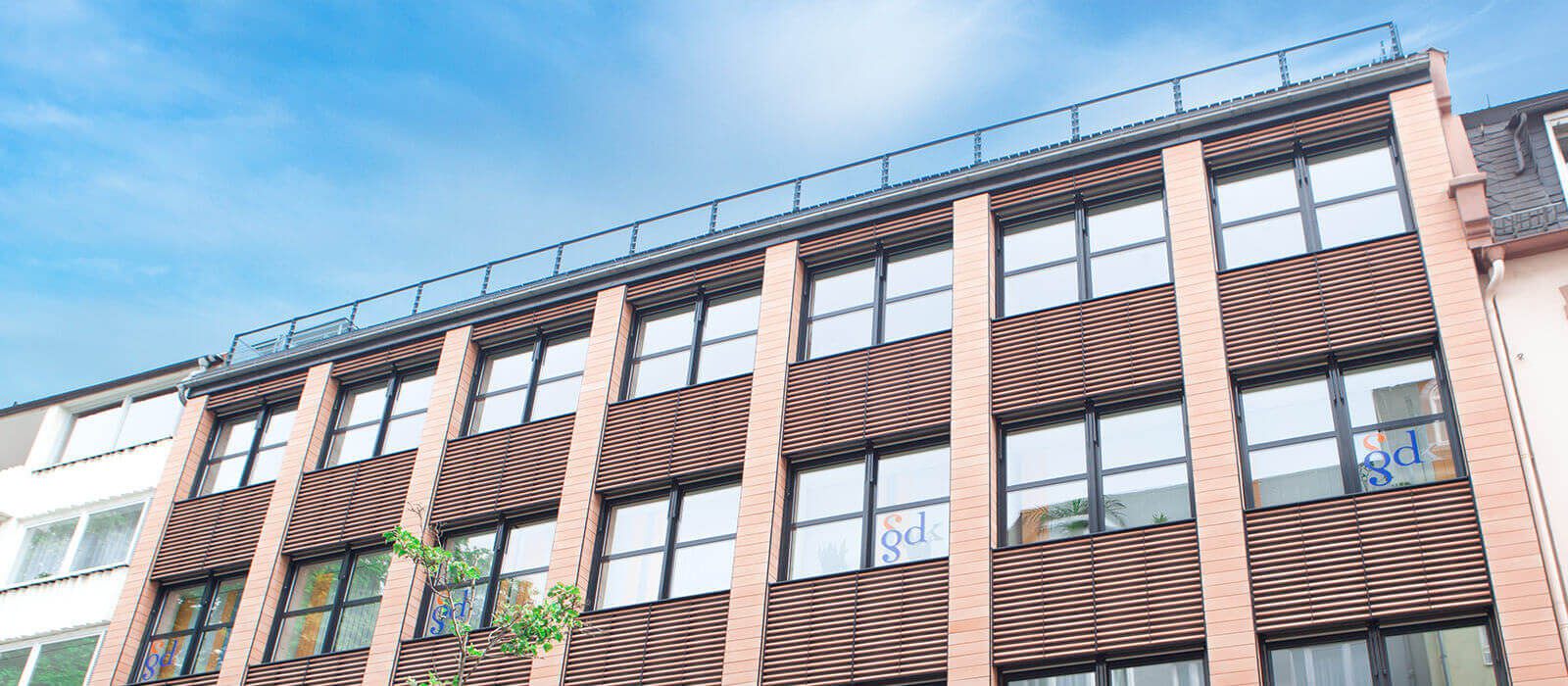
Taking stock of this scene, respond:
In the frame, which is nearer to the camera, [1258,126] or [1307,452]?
[1307,452]

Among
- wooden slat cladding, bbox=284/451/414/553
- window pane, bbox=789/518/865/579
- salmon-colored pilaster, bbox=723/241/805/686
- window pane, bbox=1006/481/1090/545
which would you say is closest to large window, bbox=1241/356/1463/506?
window pane, bbox=1006/481/1090/545

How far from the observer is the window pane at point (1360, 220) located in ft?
69.7

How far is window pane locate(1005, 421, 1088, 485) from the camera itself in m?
21.5

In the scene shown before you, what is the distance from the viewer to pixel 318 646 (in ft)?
86.6

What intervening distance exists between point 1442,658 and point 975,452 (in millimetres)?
7035

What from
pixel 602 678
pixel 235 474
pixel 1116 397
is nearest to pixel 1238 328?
pixel 1116 397

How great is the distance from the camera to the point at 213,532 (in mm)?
29219

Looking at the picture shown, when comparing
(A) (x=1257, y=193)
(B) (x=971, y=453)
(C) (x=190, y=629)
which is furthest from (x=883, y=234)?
(C) (x=190, y=629)

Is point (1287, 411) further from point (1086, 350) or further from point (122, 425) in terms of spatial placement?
point (122, 425)

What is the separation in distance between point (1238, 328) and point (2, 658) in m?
26.3

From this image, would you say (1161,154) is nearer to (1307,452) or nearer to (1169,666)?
(1307,452)

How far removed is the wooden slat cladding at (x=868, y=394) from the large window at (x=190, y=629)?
12.3 meters

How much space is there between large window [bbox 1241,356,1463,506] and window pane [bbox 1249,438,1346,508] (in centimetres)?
1

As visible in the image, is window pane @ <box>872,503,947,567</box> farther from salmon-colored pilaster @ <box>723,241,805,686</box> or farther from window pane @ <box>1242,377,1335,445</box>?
window pane @ <box>1242,377,1335,445</box>
